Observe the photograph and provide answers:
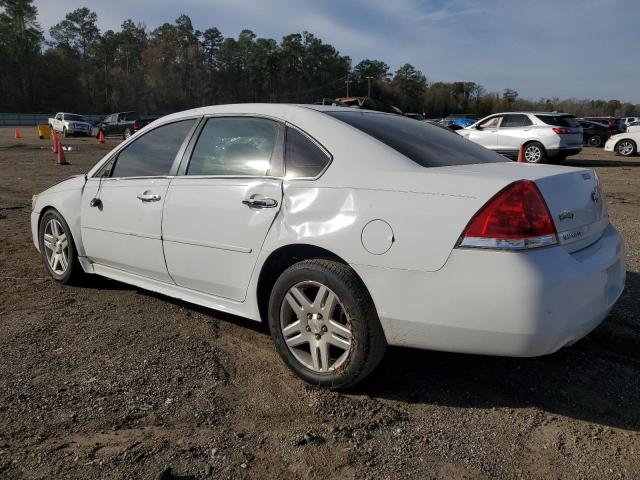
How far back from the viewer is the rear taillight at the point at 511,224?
7.73 feet

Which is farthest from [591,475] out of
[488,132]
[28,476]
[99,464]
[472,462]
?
[488,132]

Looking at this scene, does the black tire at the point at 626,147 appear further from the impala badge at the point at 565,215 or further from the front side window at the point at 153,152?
the front side window at the point at 153,152

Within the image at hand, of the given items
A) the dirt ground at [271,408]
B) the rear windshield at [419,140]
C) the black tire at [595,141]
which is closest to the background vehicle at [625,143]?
the black tire at [595,141]

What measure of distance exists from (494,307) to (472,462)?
677 millimetres

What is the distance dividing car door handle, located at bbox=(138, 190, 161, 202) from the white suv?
13.9 m

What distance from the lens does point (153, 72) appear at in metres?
89.8

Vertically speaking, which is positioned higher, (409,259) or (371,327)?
Answer: (409,259)

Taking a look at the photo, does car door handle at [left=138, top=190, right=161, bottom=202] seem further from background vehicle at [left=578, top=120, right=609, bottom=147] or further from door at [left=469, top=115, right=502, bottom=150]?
background vehicle at [left=578, top=120, right=609, bottom=147]

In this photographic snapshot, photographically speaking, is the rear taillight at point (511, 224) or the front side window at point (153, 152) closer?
the rear taillight at point (511, 224)

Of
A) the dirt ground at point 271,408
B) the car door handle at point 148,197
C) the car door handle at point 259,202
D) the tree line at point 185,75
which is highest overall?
the tree line at point 185,75

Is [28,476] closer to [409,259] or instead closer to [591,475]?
[409,259]

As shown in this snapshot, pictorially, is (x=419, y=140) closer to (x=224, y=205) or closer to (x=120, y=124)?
(x=224, y=205)

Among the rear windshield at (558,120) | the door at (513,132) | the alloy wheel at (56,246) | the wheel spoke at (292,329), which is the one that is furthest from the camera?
the door at (513,132)

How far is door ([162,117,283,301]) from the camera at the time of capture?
3.10m
